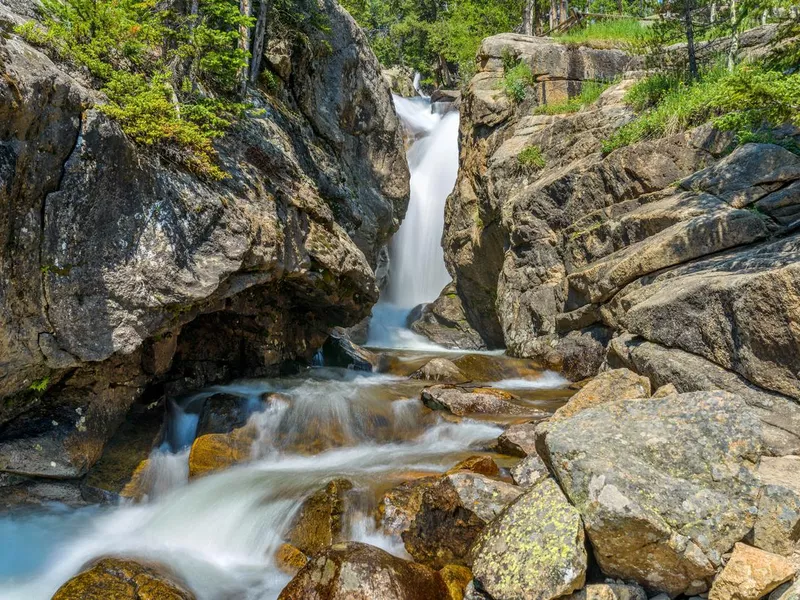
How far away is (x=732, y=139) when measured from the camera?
10.4 m

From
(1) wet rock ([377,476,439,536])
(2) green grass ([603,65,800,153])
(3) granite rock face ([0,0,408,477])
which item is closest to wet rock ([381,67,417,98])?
(2) green grass ([603,65,800,153])

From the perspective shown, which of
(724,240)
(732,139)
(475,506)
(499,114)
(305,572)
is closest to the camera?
(305,572)

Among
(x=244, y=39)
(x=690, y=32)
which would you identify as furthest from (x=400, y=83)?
(x=244, y=39)

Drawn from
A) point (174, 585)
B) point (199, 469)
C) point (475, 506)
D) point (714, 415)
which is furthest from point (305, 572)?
point (714, 415)

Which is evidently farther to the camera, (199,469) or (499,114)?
(499,114)

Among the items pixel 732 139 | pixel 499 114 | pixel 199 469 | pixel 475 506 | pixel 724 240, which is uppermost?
pixel 499 114

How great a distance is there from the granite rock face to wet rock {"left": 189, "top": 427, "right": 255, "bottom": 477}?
1239 millimetres

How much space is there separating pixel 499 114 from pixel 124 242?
1572 cm

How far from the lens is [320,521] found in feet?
19.1

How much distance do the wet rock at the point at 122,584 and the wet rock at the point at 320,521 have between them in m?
1.19

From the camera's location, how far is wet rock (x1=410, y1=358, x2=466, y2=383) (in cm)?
1227

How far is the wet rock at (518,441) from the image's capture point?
7254 mm

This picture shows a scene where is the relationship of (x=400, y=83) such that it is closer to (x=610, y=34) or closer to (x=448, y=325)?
(x=610, y=34)

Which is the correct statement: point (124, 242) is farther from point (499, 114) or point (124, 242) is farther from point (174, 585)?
point (499, 114)
